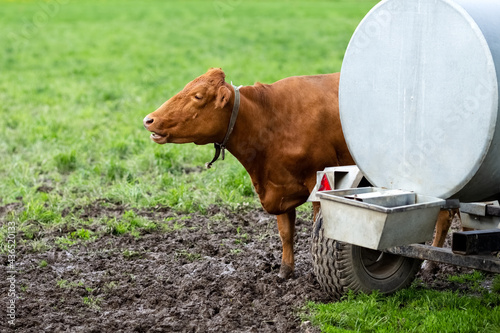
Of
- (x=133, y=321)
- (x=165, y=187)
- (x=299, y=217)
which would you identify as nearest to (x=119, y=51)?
(x=165, y=187)

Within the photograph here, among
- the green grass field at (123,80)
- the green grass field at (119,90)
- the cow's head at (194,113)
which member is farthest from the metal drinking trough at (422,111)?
the green grass field at (123,80)

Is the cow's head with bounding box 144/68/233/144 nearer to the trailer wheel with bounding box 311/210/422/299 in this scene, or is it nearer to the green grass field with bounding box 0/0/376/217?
the trailer wheel with bounding box 311/210/422/299

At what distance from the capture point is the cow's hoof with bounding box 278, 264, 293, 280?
20.6ft

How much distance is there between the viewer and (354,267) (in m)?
5.36

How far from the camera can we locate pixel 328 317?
5137mm

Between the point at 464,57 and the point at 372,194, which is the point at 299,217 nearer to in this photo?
the point at 372,194

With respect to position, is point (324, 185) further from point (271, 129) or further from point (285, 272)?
point (285, 272)

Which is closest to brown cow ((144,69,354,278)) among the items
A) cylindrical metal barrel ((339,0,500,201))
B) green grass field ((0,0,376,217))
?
cylindrical metal barrel ((339,0,500,201))

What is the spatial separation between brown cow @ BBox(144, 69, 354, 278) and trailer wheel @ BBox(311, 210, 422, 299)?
0.58m

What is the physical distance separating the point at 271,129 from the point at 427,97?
5.10 feet

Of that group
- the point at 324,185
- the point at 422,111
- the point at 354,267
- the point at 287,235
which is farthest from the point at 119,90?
the point at 422,111

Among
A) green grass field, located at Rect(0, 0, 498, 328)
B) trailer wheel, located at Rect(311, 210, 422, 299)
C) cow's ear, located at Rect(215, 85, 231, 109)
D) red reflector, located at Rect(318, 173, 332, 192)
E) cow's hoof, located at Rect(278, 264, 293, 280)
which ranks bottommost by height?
cow's hoof, located at Rect(278, 264, 293, 280)

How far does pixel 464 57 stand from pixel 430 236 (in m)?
1.16

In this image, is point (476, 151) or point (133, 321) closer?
point (476, 151)
